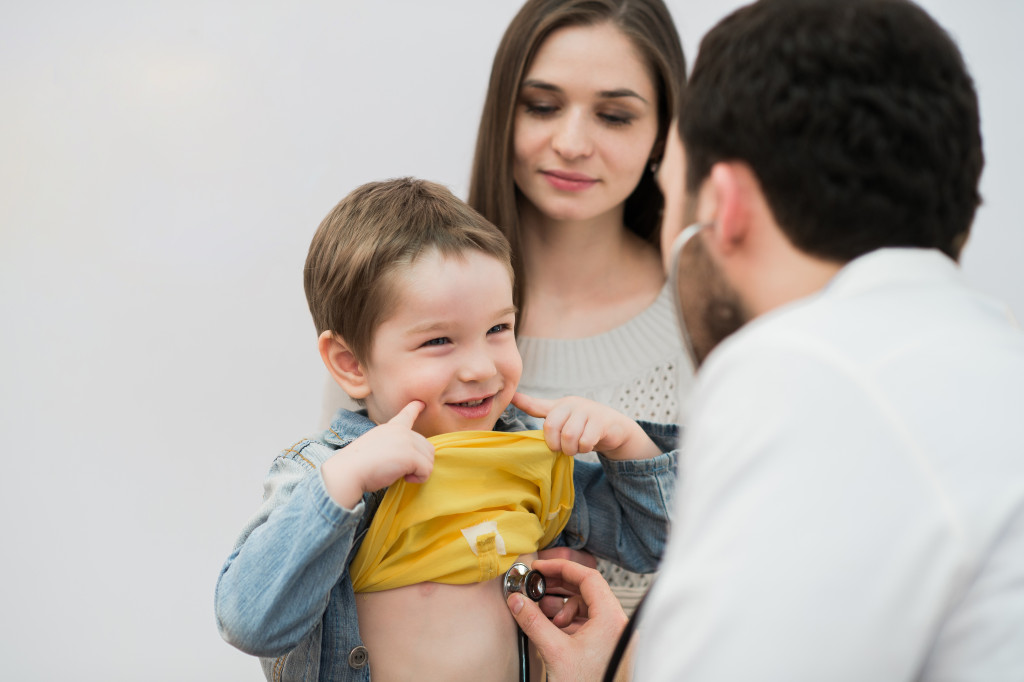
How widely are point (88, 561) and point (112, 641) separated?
0.21m

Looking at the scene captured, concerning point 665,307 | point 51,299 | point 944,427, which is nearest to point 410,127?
point 665,307

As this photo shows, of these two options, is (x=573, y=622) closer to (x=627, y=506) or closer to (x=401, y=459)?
(x=627, y=506)

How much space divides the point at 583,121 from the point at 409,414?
0.93 m

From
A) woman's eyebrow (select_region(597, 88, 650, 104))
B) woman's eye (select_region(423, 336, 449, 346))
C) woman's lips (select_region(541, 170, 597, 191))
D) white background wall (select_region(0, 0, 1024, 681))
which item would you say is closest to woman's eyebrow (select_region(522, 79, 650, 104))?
woman's eyebrow (select_region(597, 88, 650, 104))

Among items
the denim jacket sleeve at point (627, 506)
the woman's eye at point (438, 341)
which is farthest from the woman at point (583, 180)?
the woman's eye at point (438, 341)

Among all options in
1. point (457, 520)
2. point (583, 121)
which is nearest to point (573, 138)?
point (583, 121)

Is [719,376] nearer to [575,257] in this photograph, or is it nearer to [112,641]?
[575,257]

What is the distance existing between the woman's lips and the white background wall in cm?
53

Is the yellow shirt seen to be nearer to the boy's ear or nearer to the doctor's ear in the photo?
the boy's ear

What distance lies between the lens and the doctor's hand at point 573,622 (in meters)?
1.31

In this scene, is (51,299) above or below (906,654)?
below

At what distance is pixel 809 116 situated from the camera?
33.6 inches

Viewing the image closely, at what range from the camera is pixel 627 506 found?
150 cm

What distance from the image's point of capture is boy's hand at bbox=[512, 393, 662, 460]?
1.39m
